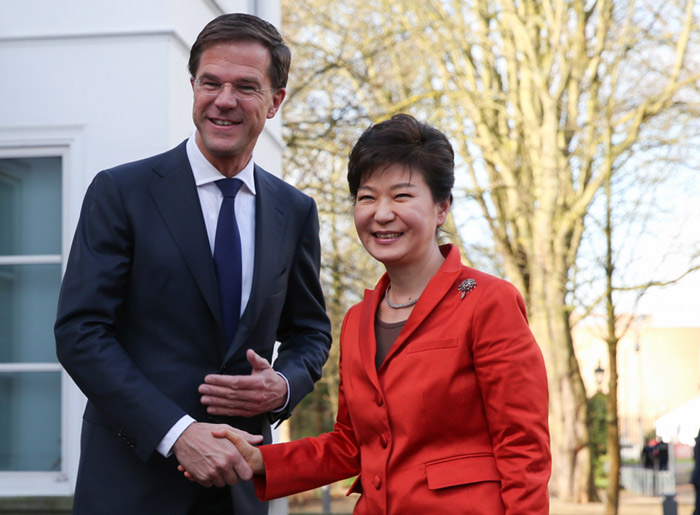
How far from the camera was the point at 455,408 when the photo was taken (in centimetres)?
245

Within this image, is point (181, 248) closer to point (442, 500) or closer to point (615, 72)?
point (442, 500)

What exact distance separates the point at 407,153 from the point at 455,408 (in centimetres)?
66

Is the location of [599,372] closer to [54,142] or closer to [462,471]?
[54,142]

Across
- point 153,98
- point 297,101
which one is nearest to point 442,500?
point 153,98

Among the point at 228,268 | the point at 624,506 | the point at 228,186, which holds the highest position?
the point at 228,186

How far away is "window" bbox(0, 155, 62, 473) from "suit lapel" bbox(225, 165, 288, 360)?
251cm

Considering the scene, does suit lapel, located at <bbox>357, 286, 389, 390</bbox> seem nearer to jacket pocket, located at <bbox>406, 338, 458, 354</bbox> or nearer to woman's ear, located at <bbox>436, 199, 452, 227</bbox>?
jacket pocket, located at <bbox>406, 338, 458, 354</bbox>

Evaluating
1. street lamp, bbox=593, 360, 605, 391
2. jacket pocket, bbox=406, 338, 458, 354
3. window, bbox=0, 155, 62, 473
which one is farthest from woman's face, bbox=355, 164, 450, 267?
street lamp, bbox=593, 360, 605, 391

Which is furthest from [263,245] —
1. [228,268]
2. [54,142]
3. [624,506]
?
[624,506]

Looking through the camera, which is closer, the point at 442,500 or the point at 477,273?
the point at 442,500

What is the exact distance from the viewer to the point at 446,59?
14.8 m

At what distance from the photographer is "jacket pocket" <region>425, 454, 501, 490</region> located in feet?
7.88

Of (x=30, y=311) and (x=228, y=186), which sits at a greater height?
(x=228, y=186)

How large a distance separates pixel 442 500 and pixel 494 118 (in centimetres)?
1241
